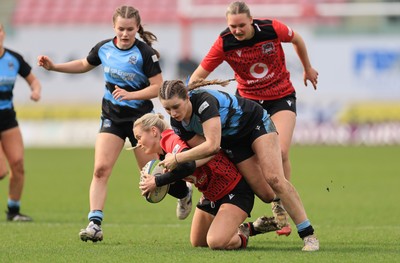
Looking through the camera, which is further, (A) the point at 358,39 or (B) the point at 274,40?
(A) the point at 358,39

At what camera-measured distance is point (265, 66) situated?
9844 millimetres

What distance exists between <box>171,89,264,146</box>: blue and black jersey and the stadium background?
60.0 ft

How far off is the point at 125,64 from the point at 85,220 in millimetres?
2902

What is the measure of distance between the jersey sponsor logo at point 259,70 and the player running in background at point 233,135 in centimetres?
135

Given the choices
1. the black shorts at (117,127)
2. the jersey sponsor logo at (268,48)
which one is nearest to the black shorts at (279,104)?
the jersey sponsor logo at (268,48)

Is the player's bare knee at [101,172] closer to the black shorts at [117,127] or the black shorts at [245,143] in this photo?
the black shorts at [117,127]

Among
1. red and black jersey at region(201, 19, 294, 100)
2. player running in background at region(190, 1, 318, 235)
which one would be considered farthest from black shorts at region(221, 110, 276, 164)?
red and black jersey at region(201, 19, 294, 100)

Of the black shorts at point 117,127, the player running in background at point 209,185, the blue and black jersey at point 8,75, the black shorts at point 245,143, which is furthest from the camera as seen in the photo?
the blue and black jersey at point 8,75

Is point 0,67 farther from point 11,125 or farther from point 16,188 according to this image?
point 16,188

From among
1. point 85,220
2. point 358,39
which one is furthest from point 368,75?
point 85,220

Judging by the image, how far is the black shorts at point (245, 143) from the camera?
27.7 ft

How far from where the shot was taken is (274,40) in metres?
9.73

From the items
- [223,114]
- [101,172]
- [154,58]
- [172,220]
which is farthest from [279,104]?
[172,220]

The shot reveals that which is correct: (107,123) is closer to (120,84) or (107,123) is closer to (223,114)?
(120,84)
